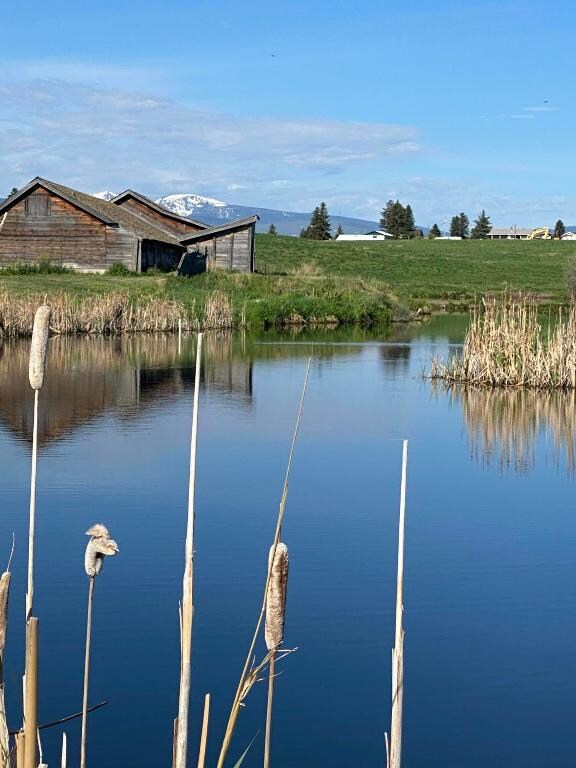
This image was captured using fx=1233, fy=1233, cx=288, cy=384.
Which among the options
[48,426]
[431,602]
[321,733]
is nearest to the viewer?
[321,733]

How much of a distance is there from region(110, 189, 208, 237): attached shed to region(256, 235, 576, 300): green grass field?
13360mm

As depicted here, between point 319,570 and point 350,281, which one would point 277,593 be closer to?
point 319,570

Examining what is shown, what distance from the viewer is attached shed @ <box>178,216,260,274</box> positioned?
4922 centimetres

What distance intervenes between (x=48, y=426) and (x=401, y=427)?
15.8 ft

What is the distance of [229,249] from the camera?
1951 inches

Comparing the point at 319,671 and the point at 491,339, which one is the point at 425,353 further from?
the point at 319,671

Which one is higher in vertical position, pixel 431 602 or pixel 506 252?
pixel 506 252

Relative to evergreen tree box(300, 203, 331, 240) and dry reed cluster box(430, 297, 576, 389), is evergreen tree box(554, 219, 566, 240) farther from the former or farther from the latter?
dry reed cluster box(430, 297, 576, 389)

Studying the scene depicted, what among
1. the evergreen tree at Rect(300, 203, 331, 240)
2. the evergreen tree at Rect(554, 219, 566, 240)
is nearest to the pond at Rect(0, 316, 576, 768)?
the evergreen tree at Rect(300, 203, 331, 240)

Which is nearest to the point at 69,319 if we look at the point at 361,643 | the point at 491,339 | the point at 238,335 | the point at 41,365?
the point at 238,335

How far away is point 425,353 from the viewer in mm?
28719

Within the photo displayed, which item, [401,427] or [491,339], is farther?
[491,339]

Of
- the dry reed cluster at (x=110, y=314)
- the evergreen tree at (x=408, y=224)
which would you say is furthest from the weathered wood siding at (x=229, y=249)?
the evergreen tree at (x=408, y=224)

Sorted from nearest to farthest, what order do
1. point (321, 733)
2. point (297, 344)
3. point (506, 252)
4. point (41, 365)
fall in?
point (41, 365)
point (321, 733)
point (297, 344)
point (506, 252)
